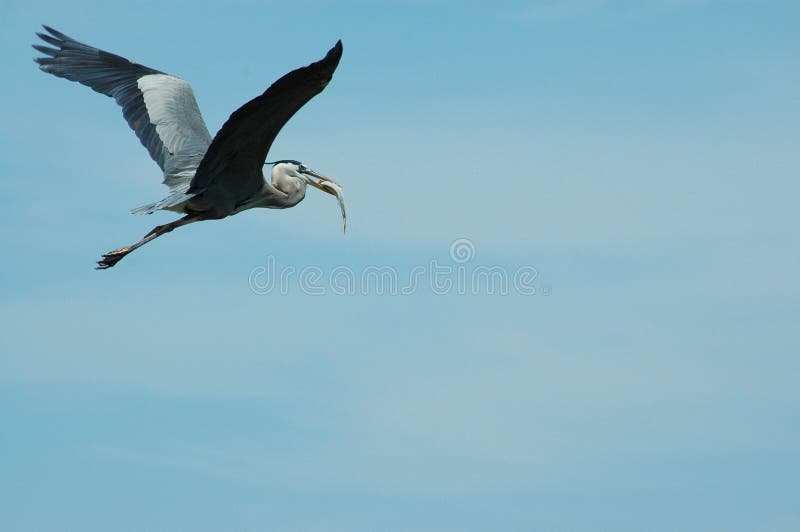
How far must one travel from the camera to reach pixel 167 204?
511 inches

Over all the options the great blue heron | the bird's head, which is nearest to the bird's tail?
the great blue heron

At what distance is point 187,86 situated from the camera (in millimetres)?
16469

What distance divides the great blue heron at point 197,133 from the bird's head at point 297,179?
14 millimetres

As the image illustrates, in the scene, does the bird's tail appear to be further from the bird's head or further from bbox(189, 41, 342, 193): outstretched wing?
the bird's head

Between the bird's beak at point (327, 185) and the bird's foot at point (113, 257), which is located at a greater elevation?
the bird's beak at point (327, 185)

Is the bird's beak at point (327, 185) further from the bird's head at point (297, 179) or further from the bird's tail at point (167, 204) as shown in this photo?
the bird's tail at point (167, 204)

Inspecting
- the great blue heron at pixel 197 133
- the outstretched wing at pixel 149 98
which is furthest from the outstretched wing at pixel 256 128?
the outstretched wing at pixel 149 98

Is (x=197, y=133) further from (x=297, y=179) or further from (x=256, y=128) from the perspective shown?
(x=256, y=128)

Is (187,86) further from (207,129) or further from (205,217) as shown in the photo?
(205,217)

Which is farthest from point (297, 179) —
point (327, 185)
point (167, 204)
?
point (167, 204)

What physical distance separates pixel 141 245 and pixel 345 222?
2701 mm

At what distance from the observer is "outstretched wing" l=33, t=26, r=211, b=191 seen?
49.2 ft

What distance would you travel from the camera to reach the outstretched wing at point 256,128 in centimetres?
1157

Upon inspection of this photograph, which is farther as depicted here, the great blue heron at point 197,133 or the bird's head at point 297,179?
the bird's head at point 297,179
